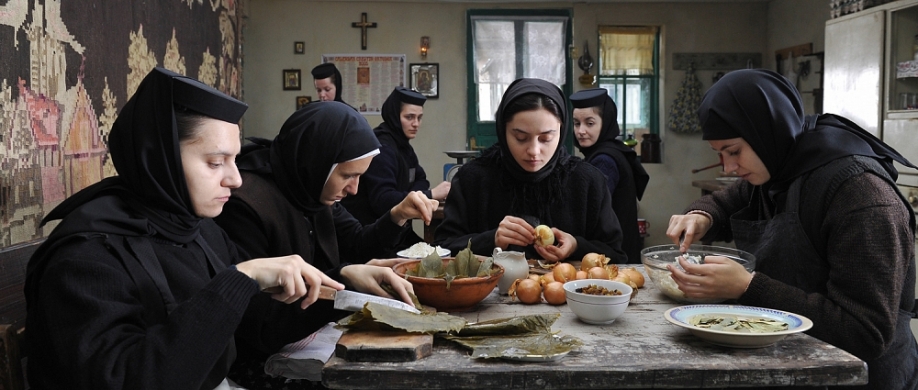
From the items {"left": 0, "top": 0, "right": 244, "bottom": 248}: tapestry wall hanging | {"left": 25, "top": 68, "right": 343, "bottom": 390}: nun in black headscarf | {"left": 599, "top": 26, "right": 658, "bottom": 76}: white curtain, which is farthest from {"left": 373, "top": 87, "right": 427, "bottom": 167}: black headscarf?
{"left": 599, "top": 26, "right": 658, "bottom": 76}: white curtain

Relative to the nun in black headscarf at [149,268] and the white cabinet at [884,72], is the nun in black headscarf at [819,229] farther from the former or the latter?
the white cabinet at [884,72]

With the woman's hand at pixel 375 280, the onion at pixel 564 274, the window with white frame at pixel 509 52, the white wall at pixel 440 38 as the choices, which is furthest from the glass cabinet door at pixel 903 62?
the woman's hand at pixel 375 280

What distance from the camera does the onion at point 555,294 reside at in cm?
202

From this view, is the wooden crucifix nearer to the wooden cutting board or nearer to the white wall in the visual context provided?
the white wall

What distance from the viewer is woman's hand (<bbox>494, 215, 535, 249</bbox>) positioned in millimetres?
2613

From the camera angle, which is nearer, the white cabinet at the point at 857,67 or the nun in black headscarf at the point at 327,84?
the white cabinet at the point at 857,67

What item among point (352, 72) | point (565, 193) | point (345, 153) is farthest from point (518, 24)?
point (345, 153)

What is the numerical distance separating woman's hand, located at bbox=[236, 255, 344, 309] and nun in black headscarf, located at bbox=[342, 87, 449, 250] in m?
2.20

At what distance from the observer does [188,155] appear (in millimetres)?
1692

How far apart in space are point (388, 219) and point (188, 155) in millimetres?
1443

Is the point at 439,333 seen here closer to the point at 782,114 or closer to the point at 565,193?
the point at 782,114

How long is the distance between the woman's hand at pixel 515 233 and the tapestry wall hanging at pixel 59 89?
177 centimetres

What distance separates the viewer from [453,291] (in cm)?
190

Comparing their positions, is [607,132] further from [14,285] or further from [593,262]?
[14,285]
